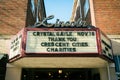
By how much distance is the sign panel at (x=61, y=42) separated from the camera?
9.45m

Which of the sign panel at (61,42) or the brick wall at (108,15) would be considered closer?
the sign panel at (61,42)

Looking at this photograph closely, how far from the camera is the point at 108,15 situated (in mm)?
12820

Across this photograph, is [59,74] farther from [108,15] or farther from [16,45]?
[108,15]

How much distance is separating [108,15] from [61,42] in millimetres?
4566

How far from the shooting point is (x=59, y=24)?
10.0 metres

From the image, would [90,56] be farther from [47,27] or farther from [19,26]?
[19,26]

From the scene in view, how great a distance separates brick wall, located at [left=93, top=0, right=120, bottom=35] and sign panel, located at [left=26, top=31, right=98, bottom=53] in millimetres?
2920

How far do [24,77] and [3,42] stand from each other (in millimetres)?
2528

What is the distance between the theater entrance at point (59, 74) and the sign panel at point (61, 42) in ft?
13.5

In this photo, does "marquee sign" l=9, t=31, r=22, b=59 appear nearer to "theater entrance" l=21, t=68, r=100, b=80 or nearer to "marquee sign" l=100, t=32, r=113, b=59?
"theater entrance" l=21, t=68, r=100, b=80

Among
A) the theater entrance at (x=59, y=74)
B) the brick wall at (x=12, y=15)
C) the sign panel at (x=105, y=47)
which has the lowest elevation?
the theater entrance at (x=59, y=74)

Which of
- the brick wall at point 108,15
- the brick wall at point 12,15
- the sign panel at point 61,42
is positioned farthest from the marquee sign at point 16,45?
the brick wall at point 108,15

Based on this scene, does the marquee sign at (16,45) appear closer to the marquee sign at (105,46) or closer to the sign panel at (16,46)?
the sign panel at (16,46)

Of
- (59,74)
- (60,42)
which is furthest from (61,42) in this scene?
(59,74)
